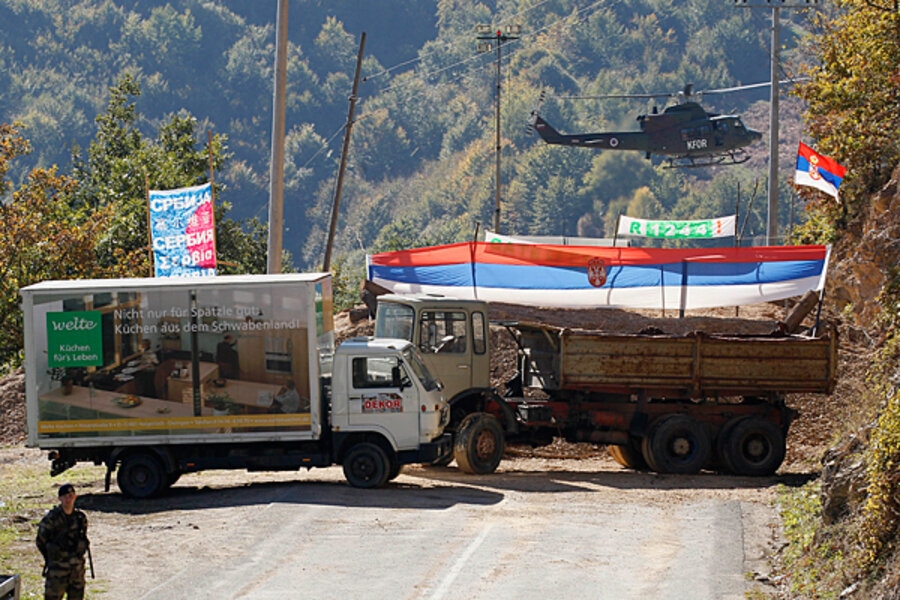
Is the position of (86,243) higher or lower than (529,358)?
higher

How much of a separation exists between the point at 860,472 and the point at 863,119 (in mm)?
11522

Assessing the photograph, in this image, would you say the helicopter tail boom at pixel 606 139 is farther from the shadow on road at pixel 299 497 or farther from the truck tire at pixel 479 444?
the shadow on road at pixel 299 497

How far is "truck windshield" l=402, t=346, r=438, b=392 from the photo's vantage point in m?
20.6

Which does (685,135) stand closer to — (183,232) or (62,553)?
(183,232)

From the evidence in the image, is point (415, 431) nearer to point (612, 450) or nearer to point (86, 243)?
point (612, 450)

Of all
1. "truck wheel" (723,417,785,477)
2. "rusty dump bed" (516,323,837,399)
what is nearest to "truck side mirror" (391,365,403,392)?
"rusty dump bed" (516,323,837,399)

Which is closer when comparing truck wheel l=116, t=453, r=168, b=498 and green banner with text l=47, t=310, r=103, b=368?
green banner with text l=47, t=310, r=103, b=368

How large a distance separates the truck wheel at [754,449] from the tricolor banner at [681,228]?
46.9 feet

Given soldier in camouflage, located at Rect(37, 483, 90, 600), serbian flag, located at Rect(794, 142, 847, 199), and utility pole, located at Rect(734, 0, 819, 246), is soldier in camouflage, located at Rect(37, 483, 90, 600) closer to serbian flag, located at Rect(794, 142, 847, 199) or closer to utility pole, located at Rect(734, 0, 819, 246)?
serbian flag, located at Rect(794, 142, 847, 199)

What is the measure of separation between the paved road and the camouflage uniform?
4.70ft

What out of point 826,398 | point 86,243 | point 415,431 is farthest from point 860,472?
point 86,243

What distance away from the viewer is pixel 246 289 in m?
20.0

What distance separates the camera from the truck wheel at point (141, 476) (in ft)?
66.1

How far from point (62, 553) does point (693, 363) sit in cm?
1348
